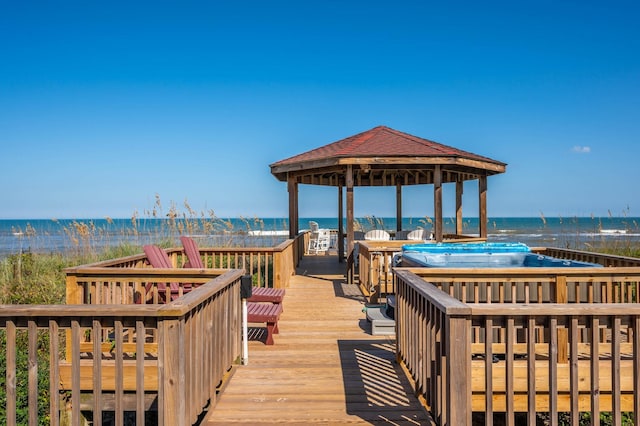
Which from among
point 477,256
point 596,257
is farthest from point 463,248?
point 596,257

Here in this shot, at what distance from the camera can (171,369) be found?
227cm

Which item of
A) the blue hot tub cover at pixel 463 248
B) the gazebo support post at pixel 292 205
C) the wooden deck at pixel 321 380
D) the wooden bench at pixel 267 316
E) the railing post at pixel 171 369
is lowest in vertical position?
the wooden deck at pixel 321 380

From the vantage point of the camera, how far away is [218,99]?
66.4 feet

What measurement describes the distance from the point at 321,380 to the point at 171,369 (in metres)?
1.64

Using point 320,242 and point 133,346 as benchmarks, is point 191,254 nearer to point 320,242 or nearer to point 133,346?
point 133,346

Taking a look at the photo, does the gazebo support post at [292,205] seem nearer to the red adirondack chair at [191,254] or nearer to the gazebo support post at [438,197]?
the gazebo support post at [438,197]

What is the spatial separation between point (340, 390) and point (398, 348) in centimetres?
84

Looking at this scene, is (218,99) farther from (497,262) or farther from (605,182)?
(605,182)

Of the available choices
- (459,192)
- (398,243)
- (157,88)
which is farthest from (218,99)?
(398,243)

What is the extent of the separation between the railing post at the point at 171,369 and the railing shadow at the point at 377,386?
120 cm

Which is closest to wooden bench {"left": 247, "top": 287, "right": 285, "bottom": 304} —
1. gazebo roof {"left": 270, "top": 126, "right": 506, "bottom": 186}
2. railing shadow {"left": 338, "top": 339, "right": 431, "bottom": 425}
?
railing shadow {"left": 338, "top": 339, "right": 431, "bottom": 425}

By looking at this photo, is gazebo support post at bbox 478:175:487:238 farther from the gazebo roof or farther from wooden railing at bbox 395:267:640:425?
wooden railing at bbox 395:267:640:425

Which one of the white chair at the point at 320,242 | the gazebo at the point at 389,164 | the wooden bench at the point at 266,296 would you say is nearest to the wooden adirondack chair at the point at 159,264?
the wooden bench at the point at 266,296

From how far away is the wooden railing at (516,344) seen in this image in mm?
2174
